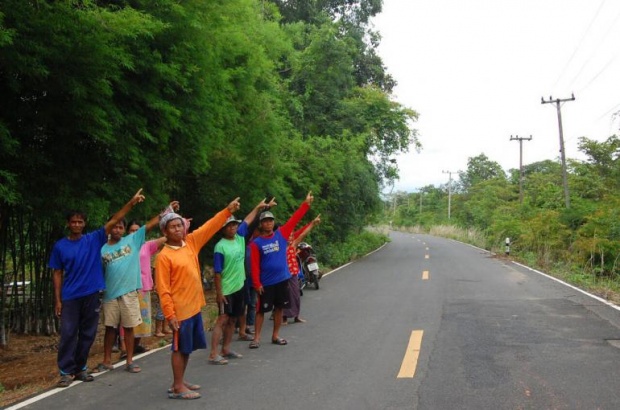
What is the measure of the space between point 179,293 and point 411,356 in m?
3.03

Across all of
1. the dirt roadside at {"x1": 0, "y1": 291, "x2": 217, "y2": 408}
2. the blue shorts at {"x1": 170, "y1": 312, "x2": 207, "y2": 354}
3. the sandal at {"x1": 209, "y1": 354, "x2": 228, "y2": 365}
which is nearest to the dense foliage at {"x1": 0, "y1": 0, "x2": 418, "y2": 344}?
the dirt roadside at {"x1": 0, "y1": 291, "x2": 217, "y2": 408}

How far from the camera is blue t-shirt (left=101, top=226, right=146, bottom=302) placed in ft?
20.7

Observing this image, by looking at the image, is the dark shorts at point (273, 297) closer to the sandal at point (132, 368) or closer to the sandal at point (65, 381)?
the sandal at point (132, 368)

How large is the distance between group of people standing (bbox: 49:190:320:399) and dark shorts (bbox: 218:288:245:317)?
0.01 meters

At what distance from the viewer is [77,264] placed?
588 cm

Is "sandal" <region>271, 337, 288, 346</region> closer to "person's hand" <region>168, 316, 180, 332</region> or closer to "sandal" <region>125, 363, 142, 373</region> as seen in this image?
"sandal" <region>125, 363, 142, 373</region>

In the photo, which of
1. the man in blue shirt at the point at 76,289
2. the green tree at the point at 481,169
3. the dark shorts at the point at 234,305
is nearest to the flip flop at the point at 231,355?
the dark shorts at the point at 234,305

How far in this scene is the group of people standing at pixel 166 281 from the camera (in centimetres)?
518

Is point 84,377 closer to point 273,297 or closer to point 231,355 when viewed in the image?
point 231,355

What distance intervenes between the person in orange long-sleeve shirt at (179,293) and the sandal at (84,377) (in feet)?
3.83

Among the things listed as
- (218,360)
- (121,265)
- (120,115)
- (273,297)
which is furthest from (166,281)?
(273,297)

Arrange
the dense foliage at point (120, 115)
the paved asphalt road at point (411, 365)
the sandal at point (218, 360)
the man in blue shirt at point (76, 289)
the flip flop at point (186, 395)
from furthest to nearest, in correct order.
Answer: the sandal at point (218, 360), the man in blue shirt at point (76, 289), the dense foliage at point (120, 115), the flip flop at point (186, 395), the paved asphalt road at point (411, 365)

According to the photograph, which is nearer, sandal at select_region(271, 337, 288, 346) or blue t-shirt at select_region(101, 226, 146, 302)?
blue t-shirt at select_region(101, 226, 146, 302)

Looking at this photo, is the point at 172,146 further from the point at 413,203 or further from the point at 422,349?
the point at 413,203
